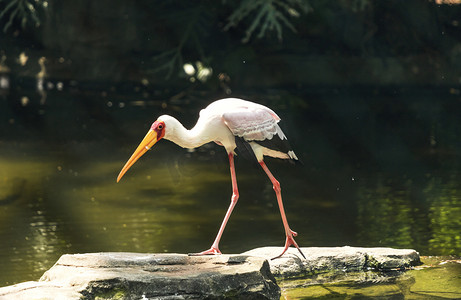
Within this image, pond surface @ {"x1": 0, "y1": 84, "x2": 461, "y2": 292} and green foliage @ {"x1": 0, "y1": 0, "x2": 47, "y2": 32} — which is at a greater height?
green foliage @ {"x1": 0, "y1": 0, "x2": 47, "y2": 32}

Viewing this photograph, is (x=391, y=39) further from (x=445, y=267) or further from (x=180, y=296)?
(x=180, y=296)

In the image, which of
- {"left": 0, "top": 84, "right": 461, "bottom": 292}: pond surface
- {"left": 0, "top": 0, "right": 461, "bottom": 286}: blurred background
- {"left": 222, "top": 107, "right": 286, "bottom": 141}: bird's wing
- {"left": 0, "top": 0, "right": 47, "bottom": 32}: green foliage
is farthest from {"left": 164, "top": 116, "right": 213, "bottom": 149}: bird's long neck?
{"left": 0, "top": 0, "right": 47, "bottom": 32}: green foliage

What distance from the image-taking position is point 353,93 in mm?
15445

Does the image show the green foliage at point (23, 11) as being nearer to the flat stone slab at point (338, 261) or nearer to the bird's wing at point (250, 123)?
the bird's wing at point (250, 123)

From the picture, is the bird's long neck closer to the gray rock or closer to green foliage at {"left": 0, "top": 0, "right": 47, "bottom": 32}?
the gray rock

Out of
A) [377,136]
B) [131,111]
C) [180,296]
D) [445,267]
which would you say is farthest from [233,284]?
[131,111]

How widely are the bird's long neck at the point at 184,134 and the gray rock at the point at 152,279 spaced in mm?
795

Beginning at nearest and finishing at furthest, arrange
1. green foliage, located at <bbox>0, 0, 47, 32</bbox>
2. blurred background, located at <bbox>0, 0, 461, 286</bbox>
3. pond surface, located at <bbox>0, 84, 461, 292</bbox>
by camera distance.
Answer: pond surface, located at <bbox>0, 84, 461, 292</bbox> < blurred background, located at <bbox>0, 0, 461, 286</bbox> < green foliage, located at <bbox>0, 0, 47, 32</bbox>

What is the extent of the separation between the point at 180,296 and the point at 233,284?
292mm

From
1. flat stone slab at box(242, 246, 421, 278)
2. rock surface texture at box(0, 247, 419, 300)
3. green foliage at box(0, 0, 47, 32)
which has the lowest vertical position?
flat stone slab at box(242, 246, 421, 278)

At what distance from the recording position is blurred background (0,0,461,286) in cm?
A: 666

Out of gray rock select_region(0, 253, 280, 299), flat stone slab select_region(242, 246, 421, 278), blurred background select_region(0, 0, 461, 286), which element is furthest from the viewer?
blurred background select_region(0, 0, 461, 286)

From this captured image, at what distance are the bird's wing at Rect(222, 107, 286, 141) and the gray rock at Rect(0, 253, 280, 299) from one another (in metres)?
0.86

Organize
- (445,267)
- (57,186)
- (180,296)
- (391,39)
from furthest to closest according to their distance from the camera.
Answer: (391,39) → (57,186) → (445,267) → (180,296)
